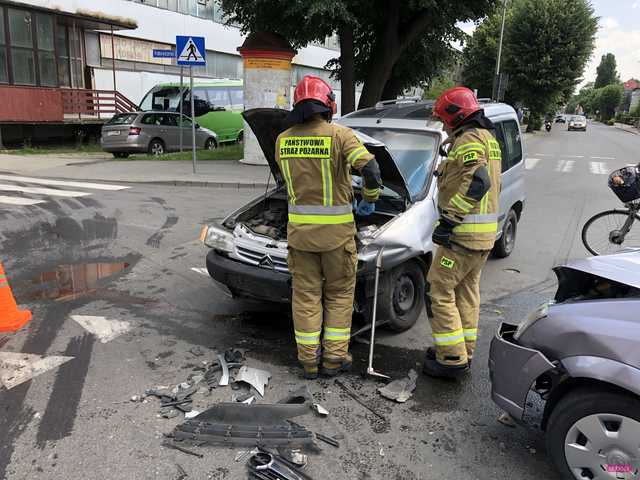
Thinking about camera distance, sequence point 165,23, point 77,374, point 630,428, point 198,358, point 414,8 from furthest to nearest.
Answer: point 165,23 → point 414,8 → point 198,358 → point 77,374 → point 630,428

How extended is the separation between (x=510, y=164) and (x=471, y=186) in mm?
3245

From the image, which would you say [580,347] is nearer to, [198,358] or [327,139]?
[327,139]

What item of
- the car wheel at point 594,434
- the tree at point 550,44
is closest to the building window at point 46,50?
the car wheel at point 594,434

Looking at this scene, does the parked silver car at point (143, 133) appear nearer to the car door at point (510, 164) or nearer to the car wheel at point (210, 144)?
the car wheel at point (210, 144)

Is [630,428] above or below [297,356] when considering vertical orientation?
above

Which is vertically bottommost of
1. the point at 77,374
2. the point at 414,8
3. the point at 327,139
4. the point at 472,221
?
the point at 77,374

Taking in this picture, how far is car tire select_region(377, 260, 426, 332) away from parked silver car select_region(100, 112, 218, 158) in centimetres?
1338

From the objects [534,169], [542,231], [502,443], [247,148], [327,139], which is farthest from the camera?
[534,169]

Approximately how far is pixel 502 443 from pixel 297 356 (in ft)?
5.30

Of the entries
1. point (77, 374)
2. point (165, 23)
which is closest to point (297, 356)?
point (77, 374)

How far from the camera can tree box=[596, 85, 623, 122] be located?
348 feet

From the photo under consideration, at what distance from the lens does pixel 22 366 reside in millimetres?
3822

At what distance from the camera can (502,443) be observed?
3090mm

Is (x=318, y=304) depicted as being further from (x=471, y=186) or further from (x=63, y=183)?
(x=63, y=183)
